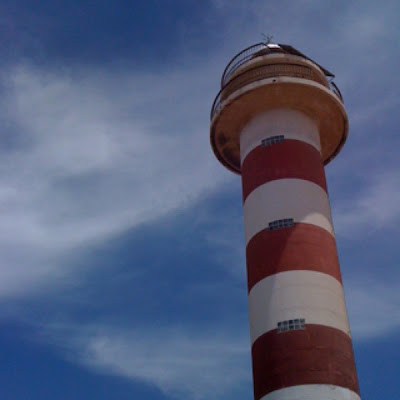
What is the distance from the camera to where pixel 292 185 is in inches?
936

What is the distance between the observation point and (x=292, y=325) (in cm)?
2080

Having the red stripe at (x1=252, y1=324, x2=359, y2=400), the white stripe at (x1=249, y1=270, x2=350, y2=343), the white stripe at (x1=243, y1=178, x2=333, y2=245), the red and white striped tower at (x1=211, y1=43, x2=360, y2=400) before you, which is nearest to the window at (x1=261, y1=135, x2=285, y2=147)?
the red and white striped tower at (x1=211, y1=43, x2=360, y2=400)

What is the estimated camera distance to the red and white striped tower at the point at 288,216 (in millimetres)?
20312

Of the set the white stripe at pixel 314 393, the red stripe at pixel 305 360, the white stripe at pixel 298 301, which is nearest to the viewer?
the white stripe at pixel 314 393

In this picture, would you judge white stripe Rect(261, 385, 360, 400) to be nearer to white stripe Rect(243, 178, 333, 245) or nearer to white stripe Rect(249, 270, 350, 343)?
white stripe Rect(249, 270, 350, 343)

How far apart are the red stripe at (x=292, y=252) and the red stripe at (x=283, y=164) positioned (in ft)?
8.01

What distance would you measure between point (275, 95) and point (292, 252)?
24.7 feet

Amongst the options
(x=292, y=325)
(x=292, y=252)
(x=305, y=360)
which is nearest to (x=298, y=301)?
(x=292, y=325)

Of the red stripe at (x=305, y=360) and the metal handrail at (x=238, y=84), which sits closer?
the red stripe at (x=305, y=360)

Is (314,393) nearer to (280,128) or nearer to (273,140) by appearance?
(273,140)

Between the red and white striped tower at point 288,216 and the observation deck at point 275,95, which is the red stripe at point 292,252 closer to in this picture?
the red and white striped tower at point 288,216

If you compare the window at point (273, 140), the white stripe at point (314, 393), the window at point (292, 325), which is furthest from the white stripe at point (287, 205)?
the white stripe at point (314, 393)

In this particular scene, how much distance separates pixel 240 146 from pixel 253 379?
11.0 meters

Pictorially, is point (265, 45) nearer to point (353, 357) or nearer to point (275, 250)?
point (275, 250)
